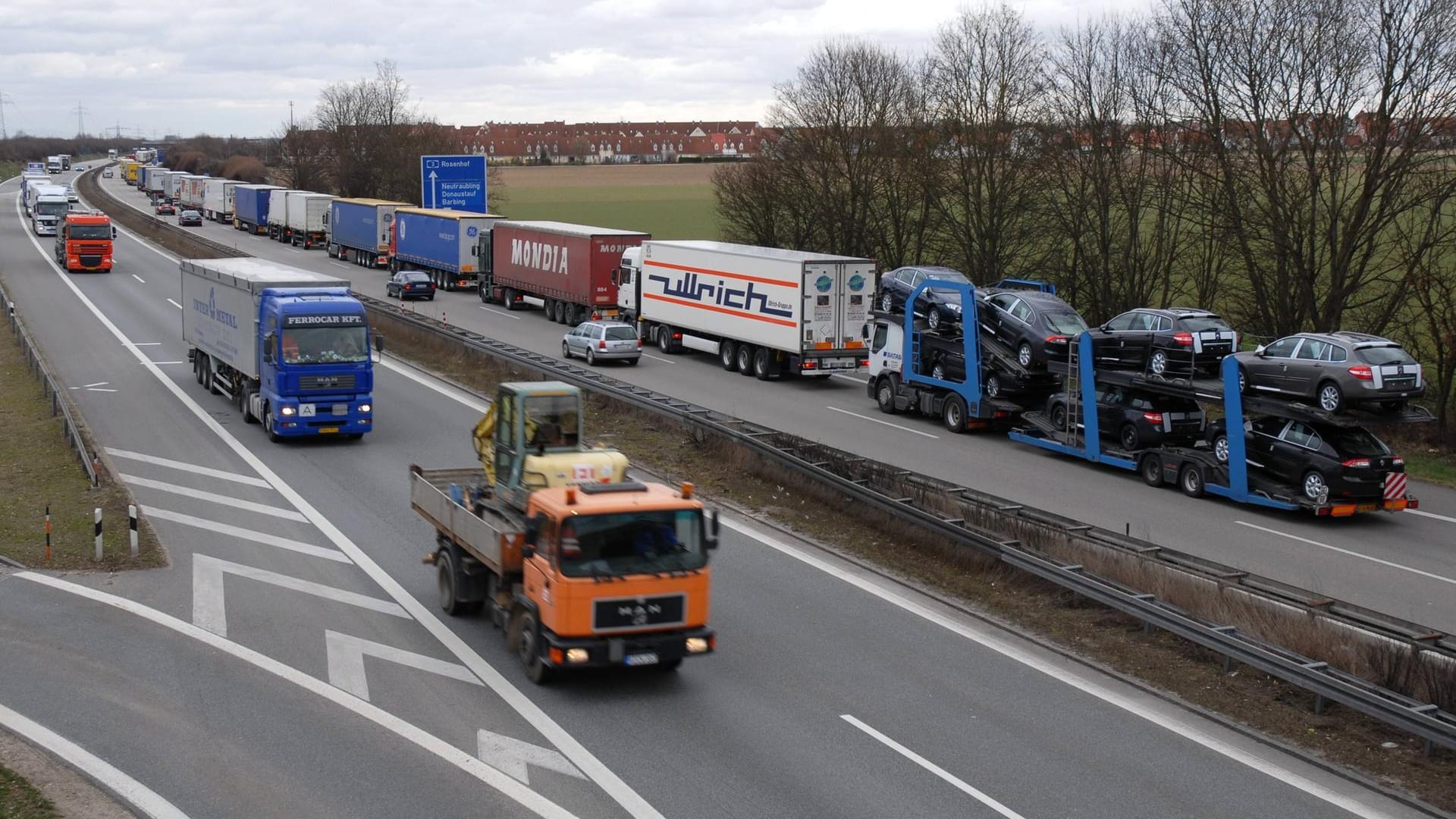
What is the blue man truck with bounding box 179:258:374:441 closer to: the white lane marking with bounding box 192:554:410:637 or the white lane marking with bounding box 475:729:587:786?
the white lane marking with bounding box 192:554:410:637

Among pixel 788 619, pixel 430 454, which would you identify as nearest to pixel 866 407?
pixel 430 454

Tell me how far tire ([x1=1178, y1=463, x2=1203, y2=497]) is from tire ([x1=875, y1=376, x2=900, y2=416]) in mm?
9338

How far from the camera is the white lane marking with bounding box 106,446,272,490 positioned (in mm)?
23609

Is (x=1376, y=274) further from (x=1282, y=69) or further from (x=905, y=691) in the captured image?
(x=905, y=691)

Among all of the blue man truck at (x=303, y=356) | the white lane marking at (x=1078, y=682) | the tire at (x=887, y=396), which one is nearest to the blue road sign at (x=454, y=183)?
the tire at (x=887, y=396)

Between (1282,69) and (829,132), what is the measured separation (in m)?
23.6

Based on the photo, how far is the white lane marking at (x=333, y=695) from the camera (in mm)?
11188

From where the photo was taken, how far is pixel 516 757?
1191cm

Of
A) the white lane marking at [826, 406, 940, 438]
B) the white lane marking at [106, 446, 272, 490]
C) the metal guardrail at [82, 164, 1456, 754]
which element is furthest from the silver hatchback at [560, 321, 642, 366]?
the white lane marking at [106, 446, 272, 490]

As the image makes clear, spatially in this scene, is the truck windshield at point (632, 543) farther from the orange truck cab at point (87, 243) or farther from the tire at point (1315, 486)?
the orange truck cab at point (87, 243)

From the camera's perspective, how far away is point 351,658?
47.6ft

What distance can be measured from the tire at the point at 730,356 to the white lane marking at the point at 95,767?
2882cm

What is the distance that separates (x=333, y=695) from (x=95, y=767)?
2417 millimetres

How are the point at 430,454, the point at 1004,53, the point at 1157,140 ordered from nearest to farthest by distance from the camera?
the point at 430,454
the point at 1157,140
the point at 1004,53
